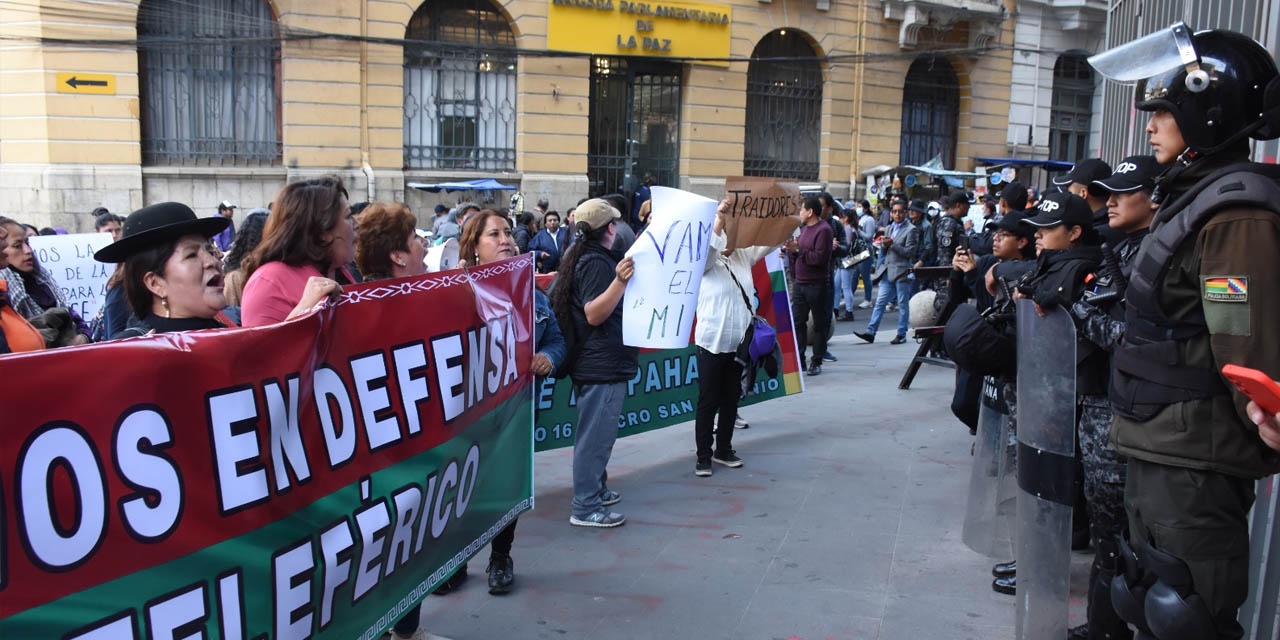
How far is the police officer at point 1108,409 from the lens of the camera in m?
3.53

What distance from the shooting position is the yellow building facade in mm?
18891

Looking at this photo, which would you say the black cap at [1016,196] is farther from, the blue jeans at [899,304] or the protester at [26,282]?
the protester at [26,282]

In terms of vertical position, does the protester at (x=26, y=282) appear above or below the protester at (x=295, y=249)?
below

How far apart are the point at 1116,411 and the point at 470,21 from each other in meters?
20.7

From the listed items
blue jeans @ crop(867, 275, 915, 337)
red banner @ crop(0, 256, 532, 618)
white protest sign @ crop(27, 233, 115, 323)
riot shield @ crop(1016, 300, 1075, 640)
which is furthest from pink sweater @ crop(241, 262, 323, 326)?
blue jeans @ crop(867, 275, 915, 337)

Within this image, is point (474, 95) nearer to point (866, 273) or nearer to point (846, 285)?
point (866, 273)

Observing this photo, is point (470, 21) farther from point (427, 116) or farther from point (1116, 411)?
point (1116, 411)

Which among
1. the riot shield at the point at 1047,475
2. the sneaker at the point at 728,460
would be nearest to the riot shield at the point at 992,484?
the riot shield at the point at 1047,475

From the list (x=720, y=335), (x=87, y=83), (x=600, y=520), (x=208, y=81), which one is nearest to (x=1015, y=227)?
(x=720, y=335)

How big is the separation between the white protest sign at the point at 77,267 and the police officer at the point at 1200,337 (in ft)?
29.6

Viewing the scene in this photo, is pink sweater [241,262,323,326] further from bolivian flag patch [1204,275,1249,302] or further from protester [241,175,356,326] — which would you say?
bolivian flag patch [1204,275,1249,302]

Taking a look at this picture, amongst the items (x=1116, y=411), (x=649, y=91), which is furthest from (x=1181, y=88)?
(x=649, y=91)

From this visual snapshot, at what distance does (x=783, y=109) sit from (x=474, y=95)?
27.9ft

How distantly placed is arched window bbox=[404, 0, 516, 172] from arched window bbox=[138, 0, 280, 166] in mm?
2945
